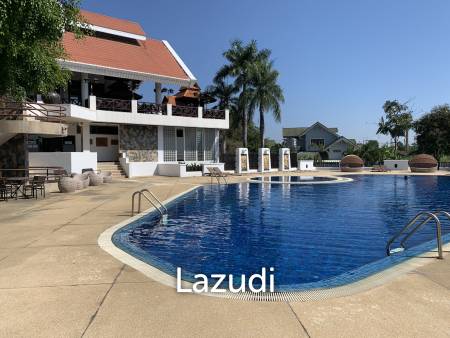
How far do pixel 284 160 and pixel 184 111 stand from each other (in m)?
10.9

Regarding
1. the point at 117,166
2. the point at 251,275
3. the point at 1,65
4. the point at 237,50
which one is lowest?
the point at 251,275

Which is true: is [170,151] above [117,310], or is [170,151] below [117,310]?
above

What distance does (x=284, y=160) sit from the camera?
38812 mm

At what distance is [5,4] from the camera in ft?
31.1

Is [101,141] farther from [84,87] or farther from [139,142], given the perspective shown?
[84,87]

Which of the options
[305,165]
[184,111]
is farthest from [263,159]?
[184,111]

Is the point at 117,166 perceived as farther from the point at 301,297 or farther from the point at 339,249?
the point at 301,297

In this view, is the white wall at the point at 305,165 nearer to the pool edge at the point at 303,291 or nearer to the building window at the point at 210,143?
the building window at the point at 210,143

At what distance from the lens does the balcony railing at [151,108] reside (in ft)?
105

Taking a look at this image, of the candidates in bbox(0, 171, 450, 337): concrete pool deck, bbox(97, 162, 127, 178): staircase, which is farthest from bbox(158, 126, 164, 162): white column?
bbox(0, 171, 450, 337): concrete pool deck

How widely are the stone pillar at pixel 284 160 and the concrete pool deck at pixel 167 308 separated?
104 feet

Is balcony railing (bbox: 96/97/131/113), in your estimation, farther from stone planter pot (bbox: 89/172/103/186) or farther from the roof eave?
stone planter pot (bbox: 89/172/103/186)

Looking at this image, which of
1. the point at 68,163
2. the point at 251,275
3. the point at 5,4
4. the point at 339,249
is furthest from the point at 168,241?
the point at 68,163

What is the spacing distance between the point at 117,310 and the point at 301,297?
228 cm
